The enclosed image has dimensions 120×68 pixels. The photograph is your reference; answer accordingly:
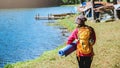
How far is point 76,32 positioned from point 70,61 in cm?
578

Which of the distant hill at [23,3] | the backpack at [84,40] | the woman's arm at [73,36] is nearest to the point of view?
the backpack at [84,40]

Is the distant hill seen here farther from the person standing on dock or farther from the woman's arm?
the person standing on dock

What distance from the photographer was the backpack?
32.8ft

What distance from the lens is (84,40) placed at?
1004 cm

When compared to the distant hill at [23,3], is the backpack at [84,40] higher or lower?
higher

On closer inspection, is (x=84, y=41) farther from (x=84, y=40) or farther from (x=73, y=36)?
(x=73, y=36)

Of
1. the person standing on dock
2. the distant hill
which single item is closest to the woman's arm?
the person standing on dock

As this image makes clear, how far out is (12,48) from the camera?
29.7 meters

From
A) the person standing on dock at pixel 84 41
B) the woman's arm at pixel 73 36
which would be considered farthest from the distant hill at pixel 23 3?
the person standing on dock at pixel 84 41

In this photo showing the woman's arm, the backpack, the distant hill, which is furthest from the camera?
the distant hill

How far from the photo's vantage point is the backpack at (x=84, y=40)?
394 inches

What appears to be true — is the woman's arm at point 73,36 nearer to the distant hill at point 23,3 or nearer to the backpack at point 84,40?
the backpack at point 84,40

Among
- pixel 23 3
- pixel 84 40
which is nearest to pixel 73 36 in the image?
pixel 84 40

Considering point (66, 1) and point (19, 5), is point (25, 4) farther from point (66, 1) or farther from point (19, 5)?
point (66, 1)
